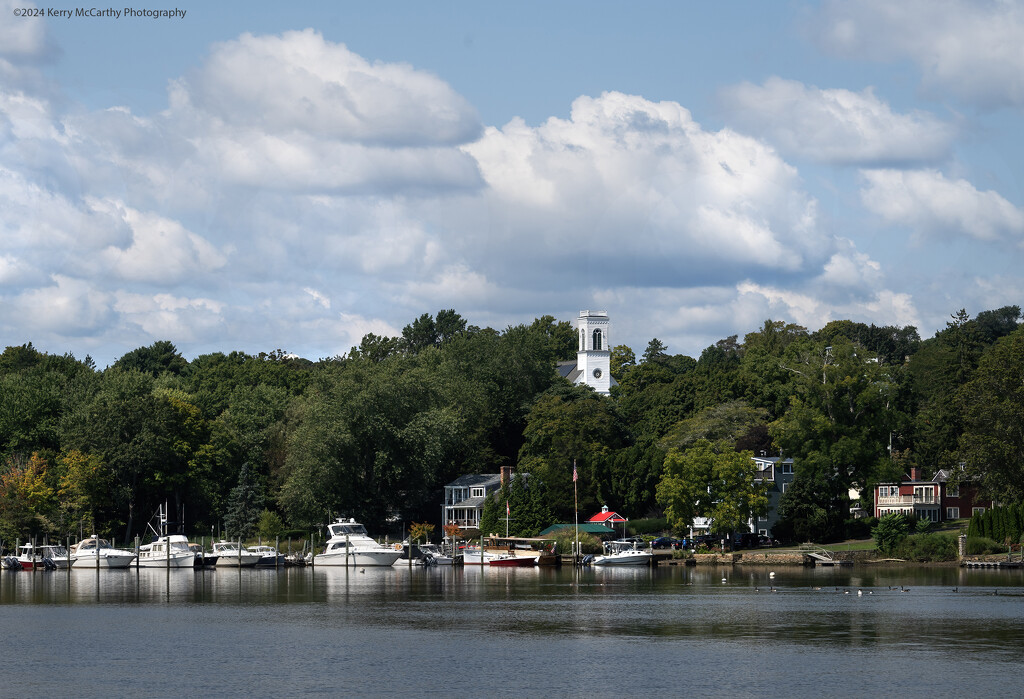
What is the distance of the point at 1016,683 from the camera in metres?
39.0

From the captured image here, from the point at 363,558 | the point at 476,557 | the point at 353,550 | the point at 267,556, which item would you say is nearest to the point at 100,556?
the point at 267,556

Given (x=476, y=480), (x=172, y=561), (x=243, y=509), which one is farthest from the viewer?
(x=476, y=480)

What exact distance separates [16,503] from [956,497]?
3471 inches

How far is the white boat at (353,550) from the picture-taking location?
109 metres

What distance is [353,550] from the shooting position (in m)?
108

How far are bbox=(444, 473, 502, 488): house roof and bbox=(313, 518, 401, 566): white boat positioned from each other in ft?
61.7

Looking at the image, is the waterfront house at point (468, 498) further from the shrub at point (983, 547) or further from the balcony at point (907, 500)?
the shrub at point (983, 547)

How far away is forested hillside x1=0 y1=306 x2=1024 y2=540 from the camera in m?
108

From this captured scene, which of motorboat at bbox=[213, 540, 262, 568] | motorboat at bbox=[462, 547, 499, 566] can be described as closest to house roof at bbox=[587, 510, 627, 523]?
motorboat at bbox=[462, 547, 499, 566]

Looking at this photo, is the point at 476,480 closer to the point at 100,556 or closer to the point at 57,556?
the point at 100,556

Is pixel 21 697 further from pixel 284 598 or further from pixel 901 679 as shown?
pixel 284 598

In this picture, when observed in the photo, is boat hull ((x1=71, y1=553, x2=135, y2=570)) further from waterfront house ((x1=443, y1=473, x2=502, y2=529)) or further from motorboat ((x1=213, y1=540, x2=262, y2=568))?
waterfront house ((x1=443, y1=473, x2=502, y2=529))

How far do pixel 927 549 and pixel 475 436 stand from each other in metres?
51.7

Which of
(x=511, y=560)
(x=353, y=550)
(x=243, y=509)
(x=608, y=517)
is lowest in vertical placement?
(x=511, y=560)
